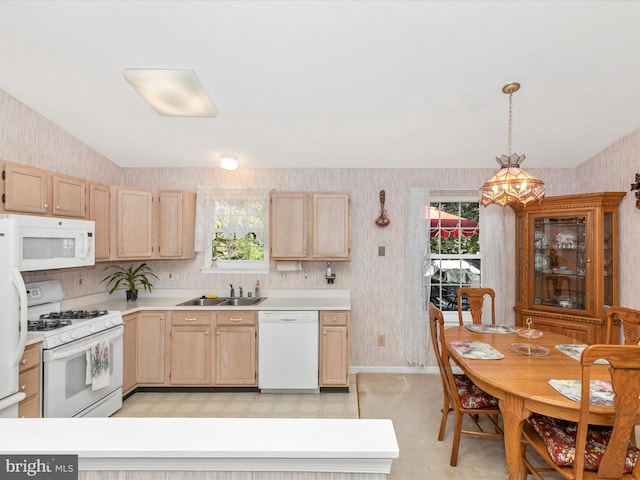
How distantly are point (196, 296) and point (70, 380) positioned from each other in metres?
1.59

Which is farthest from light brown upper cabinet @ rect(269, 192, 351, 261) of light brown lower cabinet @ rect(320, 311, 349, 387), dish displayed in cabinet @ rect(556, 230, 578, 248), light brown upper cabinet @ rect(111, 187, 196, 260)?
dish displayed in cabinet @ rect(556, 230, 578, 248)

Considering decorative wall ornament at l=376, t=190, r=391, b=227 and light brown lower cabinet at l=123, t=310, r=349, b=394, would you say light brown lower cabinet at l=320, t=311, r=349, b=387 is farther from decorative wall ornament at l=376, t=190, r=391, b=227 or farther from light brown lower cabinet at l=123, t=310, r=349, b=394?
decorative wall ornament at l=376, t=190, r=391, b=227

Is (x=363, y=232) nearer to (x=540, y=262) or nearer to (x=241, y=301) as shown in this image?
(x=241, y=301)

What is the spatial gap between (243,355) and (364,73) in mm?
2712

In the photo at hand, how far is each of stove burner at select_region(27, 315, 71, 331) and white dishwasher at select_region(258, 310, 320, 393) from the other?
158cm

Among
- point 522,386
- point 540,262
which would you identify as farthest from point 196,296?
point 540,262

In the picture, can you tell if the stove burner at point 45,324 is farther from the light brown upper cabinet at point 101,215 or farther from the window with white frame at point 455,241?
the window with white frame at point 455,241

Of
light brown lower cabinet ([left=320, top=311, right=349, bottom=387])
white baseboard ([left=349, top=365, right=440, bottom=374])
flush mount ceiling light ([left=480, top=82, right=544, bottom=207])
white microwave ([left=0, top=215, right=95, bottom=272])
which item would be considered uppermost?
flush mount ceiling light ([left=480, top=82, right=544, bottom=207])

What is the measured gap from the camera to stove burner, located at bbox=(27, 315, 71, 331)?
243 cm

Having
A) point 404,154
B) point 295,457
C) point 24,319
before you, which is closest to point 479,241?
point 404,154

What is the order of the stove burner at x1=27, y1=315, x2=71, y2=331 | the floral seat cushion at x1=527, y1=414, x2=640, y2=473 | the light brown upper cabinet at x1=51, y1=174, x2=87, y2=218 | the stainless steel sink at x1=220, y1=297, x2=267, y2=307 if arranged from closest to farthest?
the floral seat cushion at x1=527, y1=414, x2=640, y2=473, the stove burner at x1=27, y1=315, x2=71, y2=331, the light brown upper cabinet at x1=51, y1=174, x2=87, y2=218, the stainless steel sink at x1=220, y1=297, x2=267, y2=307

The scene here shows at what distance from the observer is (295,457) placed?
0.85 m

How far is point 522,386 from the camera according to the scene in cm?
179

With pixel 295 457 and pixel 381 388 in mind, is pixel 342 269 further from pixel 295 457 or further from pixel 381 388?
pixel 295 457
